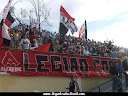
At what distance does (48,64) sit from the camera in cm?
889

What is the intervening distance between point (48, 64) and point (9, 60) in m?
2.19

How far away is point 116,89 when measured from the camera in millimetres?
5617

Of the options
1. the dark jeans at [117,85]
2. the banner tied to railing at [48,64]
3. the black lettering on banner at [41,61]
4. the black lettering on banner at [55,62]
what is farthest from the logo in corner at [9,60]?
the dark jeans at [117,85]

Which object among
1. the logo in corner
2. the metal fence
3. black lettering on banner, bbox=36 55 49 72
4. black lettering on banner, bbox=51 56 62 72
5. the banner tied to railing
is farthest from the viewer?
black lettering on banner, bbox=51 56 62 72

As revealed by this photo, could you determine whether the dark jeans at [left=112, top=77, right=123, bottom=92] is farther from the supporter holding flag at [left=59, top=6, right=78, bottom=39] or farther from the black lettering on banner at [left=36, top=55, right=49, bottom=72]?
the supporter holding flag at [left=59, top=6, right=78, bottom=39]

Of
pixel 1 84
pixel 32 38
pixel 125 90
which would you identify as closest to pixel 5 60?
pixel 1 84

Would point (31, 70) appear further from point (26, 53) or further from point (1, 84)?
point (1, 84)

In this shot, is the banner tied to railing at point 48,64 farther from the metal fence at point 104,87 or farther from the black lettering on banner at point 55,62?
the metal fence at point 104,87

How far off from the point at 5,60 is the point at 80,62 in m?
5.04

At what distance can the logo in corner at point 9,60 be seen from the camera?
23.7 ft

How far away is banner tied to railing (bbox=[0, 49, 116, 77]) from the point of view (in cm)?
741

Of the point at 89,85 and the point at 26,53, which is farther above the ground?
the point at 26,53

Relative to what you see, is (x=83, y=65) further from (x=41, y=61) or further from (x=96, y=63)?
(x=41, y=61)

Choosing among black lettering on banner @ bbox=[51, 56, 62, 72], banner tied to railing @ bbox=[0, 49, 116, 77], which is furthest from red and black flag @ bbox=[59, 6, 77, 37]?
black lettering on banner @ bbox=[51, 56, 62, 72]
